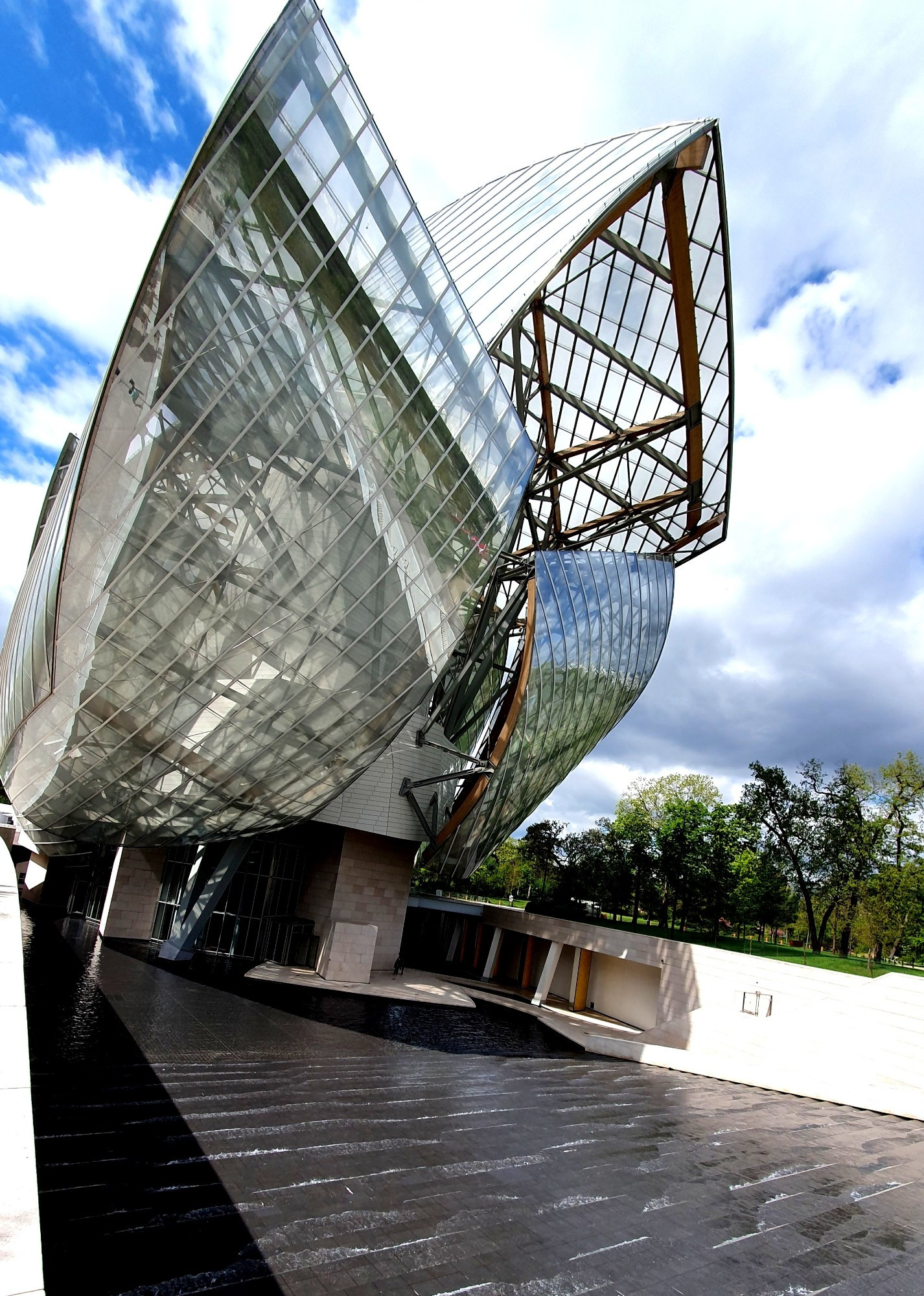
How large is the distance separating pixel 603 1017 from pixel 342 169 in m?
31.3

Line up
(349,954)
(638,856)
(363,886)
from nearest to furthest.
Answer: (349,954), (363,886), (638,856)

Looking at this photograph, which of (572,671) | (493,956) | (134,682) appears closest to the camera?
(134,682)

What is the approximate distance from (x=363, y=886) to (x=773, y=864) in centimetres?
2726

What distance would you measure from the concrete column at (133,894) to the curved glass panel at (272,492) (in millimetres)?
6249

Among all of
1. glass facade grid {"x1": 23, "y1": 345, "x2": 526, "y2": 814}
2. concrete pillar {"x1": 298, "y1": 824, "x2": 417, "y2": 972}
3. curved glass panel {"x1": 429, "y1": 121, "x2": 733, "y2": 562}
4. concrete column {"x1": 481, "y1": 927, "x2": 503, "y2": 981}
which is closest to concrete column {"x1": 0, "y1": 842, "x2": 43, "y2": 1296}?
glass facade grid {"x1": 23, "y1": 345, "x2": 526, "y2": 814}

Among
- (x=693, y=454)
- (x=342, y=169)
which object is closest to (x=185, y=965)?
(x=342, y=169)

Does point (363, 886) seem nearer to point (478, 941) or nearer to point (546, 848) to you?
point (478, 941)

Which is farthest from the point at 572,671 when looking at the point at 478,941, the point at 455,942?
the point at 455,942

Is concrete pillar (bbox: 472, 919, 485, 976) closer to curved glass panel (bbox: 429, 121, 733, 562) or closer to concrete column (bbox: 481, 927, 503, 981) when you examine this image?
concrete column (bbox: 481, 927, 503, 981)

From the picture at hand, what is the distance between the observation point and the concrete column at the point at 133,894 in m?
25.3

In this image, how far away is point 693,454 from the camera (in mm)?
24547

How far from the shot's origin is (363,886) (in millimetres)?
29156

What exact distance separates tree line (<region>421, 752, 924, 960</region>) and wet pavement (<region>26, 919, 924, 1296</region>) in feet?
84.5

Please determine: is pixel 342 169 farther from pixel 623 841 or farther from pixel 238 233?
pixel 623 841
